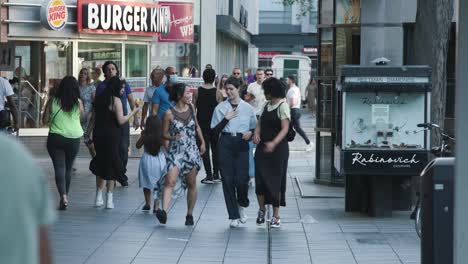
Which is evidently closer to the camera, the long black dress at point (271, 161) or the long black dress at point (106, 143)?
the long black dress at point (271, 161)

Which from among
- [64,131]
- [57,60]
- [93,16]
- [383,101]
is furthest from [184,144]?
[57,60]

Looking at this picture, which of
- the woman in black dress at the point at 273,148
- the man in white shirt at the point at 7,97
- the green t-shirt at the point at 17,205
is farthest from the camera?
the man in white shirt at the point at 7,97

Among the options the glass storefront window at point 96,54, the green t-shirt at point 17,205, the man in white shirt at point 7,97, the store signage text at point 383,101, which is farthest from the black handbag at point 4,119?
the green t-shirt at point 17,205

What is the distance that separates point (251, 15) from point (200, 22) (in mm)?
29418

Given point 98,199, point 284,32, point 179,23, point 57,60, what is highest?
point 284,32

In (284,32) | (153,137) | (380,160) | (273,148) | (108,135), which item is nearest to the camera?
(273,148)

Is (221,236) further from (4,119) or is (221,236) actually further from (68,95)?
(4,119)

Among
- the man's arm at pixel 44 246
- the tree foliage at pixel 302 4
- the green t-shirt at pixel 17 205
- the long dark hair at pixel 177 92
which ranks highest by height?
the tree foliage at pixel 302 4

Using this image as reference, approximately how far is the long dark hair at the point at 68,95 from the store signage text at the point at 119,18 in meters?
7.65

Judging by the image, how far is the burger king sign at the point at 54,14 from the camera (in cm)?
→ 1923

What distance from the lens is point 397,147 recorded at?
39.0 ft

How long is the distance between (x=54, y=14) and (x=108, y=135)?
23.7ft

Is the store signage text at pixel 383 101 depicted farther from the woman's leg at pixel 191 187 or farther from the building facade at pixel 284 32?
the building facade at pixel 284 32

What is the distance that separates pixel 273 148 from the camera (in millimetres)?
11180
